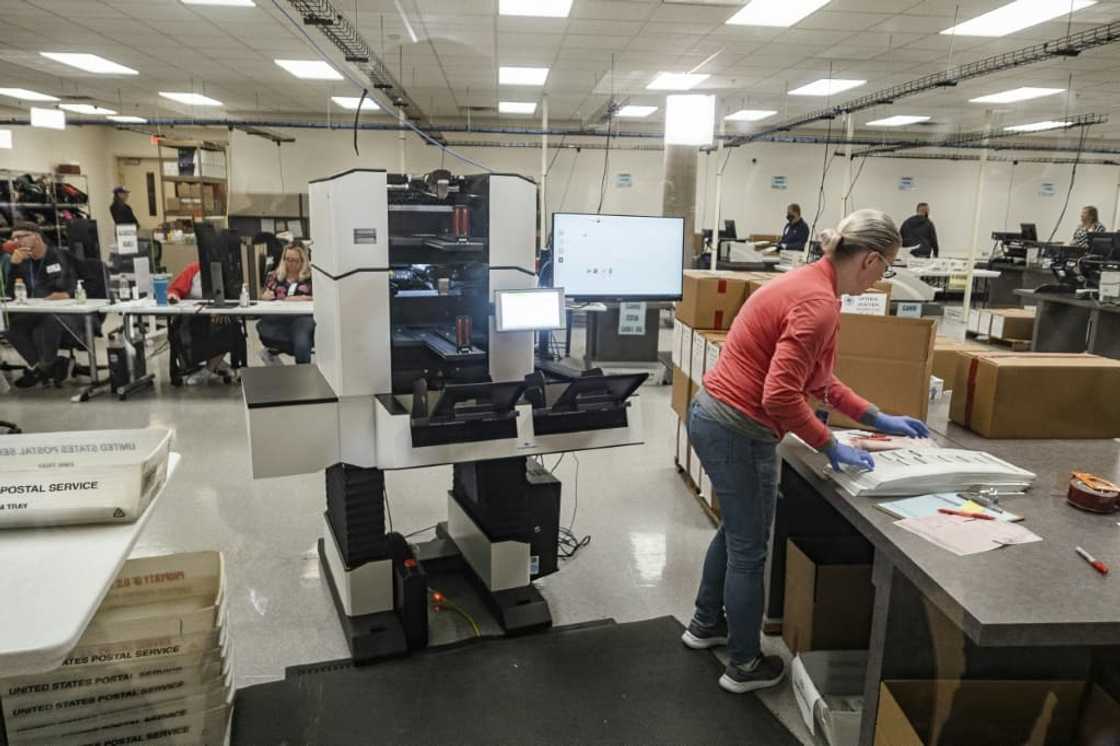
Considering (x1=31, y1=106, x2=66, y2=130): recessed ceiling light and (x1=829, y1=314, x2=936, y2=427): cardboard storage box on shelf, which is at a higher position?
(x1=31, y1=106, x2=66, y2=130): recessed ceiling light

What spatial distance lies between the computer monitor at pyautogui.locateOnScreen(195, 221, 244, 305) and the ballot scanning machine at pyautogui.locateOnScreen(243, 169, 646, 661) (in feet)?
10.8

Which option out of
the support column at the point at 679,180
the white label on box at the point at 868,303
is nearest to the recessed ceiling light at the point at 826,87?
the support column at the point at 679,180

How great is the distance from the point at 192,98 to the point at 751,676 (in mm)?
10847

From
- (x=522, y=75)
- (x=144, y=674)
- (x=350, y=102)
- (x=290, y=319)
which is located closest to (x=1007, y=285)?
(x=522, y=75)

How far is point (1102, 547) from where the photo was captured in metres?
1.45

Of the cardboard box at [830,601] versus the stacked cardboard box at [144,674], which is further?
the cardboard box at [830,601]

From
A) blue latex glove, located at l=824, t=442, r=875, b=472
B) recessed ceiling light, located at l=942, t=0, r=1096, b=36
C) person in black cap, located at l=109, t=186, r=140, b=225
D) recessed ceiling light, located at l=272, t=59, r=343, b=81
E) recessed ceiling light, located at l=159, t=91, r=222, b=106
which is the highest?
recessed ceiling light, located at l=159, t=91, r=222, b=106

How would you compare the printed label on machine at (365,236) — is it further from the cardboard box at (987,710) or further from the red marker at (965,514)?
the cardboard box at (987,710)

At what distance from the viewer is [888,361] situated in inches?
87.3

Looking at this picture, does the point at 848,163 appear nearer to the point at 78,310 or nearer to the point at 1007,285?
the point at 1007,285

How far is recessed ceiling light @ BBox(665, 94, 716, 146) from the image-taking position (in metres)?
3.85

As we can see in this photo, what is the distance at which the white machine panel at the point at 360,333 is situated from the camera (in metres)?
2.09

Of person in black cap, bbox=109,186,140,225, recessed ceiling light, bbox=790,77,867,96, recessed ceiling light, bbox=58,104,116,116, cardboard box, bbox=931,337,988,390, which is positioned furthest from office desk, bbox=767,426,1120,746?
recessed ceiling light, bbox=58,104,116,116

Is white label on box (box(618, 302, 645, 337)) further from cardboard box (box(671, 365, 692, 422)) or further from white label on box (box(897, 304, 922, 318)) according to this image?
white label on box (box(897, 304, 922, 318))
